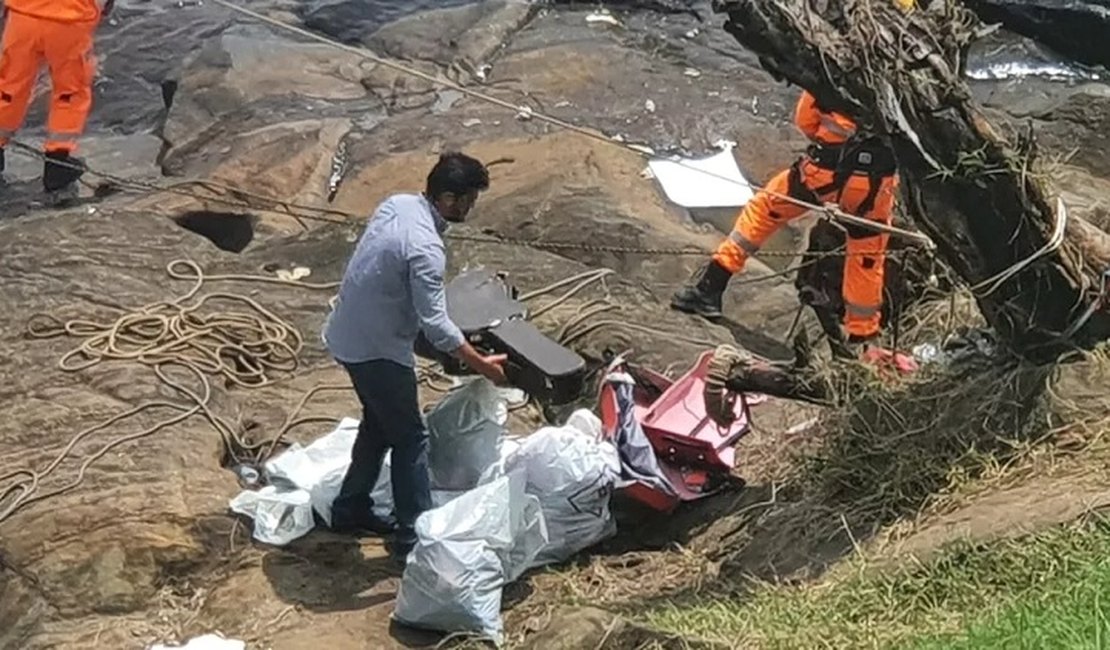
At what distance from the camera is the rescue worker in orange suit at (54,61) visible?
892cm

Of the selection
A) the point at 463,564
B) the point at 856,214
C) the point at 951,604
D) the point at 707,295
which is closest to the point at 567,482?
the point at 463,564

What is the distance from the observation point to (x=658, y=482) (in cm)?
614

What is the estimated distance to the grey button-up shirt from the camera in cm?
545

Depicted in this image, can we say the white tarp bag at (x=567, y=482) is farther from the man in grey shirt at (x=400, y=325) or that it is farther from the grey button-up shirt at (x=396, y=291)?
the grey button-up shirt at (x=396, y=291)

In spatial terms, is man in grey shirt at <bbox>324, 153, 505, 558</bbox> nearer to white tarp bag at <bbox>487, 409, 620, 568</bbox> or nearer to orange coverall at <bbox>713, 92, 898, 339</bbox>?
white tarp bag at <bbox>487, 409, 620, 568</bbox>

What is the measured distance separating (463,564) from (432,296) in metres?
0.86

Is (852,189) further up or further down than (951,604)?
further down

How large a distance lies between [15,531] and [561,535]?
1866mm

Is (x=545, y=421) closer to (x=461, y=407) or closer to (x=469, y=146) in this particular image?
(x=461, y=407)

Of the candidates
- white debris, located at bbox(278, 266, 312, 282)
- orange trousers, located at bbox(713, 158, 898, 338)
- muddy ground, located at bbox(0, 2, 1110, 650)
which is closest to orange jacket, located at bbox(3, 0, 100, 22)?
muddy ground, located at bbox(0, 2, 1110, 650)

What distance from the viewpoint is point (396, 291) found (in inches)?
219

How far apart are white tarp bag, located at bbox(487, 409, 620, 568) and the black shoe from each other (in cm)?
433

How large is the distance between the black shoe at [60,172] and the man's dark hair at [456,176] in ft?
14.6

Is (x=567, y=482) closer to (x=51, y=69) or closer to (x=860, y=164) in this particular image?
(x=860, y=164)
